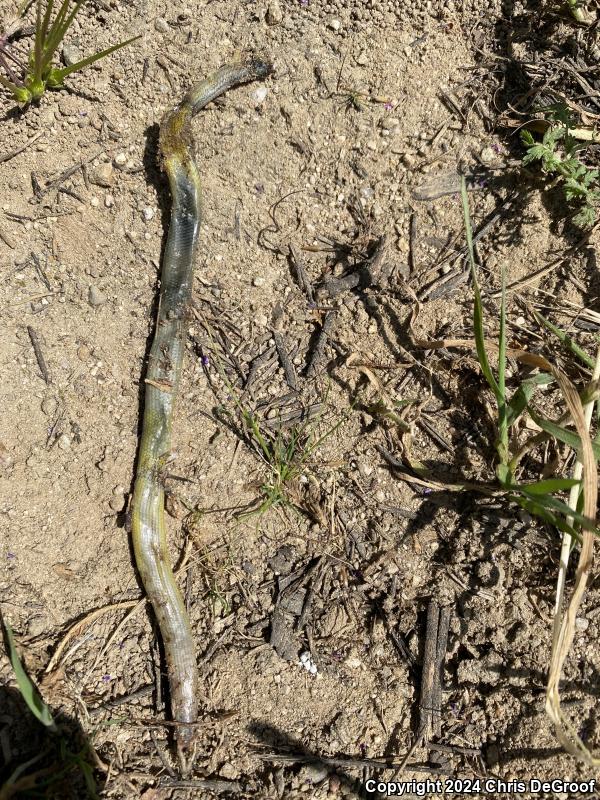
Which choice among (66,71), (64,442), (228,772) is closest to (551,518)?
(228,772)

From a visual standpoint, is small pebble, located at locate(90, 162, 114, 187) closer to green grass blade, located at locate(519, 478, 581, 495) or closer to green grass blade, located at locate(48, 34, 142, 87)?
green grass blade, located at locate(48, 34, 142, 87)

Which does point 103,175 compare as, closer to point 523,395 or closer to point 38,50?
point 38,50

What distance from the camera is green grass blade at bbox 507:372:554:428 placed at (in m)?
2.42

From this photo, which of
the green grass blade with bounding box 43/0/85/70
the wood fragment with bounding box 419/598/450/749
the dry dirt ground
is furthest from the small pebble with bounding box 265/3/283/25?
the wood fragment with bounding box 419/598/450/749

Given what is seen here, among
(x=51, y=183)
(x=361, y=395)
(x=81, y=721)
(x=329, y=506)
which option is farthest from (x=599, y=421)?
(x=51, y=183)

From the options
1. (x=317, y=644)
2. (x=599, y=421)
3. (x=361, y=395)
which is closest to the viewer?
(x=599, y=421)

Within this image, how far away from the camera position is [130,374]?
9.49 ft

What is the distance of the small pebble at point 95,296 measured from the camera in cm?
290

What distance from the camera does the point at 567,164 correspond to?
2.67m

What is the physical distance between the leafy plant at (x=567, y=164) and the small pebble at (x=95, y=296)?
218 cm

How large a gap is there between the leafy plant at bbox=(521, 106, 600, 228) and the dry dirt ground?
12cm

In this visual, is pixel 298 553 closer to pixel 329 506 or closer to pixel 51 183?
pixel 329 506

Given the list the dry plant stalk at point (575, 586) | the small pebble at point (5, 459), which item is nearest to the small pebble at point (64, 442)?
the small pebble at point (5, 459)

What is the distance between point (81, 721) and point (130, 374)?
5.22 ft
